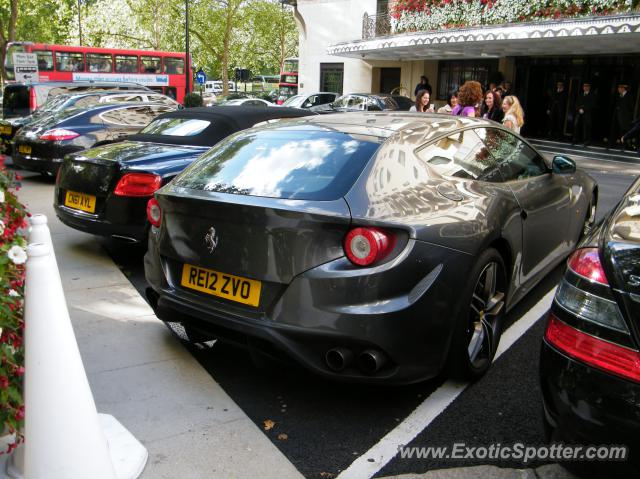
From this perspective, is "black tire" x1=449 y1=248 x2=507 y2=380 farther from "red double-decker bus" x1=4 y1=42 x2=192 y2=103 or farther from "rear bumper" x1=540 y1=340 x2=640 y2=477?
"red double-decker bus" x1=4 y1=42 x2=192 y2=103

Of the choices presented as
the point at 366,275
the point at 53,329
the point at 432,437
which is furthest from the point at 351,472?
the point at 53,329

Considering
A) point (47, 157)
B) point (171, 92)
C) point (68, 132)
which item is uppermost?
point (171, 92)

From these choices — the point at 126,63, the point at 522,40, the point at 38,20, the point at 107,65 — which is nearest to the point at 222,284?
the point at 522,40

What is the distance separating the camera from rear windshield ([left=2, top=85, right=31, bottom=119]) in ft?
48.5

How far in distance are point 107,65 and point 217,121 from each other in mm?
24922

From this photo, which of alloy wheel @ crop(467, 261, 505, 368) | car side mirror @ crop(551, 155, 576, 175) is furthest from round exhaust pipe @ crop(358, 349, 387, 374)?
car side mirror @ crop(551, 155, 576, 175)

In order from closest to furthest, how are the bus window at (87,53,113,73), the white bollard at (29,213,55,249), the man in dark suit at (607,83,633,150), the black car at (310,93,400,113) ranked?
1. the white bollard at (29,213,55,249)
2. the man in dark suit at (607,83,633,150)
3. the black car at (310,93,400,113)
4. the bus window at (87,53,113,73)

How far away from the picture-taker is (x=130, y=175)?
18.0ft

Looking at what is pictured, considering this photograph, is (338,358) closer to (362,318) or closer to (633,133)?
(362,318)

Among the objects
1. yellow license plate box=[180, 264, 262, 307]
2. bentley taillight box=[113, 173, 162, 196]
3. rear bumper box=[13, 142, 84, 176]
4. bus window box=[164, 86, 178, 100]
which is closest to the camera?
yellow license plate box=[180, 264, 262, 307]

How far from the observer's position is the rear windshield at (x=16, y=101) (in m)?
14.8

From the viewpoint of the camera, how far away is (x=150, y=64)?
30016 mm

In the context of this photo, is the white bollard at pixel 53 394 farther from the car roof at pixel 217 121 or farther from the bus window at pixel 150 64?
the bus window at pixel 150 64

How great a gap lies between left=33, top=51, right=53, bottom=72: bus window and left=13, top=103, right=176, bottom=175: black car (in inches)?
736
